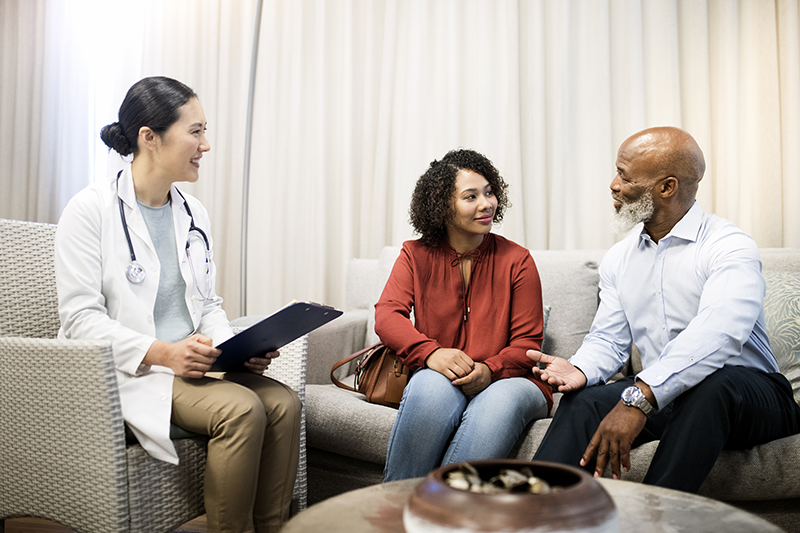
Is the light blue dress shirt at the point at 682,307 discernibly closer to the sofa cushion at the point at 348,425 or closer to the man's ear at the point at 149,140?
the sofa cushion at the point at 348,425

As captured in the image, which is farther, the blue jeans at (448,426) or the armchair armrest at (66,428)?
the blue jeans at (448,426)

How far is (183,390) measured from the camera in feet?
4.49

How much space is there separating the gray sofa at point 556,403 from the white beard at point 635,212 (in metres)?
0.49

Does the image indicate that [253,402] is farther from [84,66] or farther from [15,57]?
[15,57]

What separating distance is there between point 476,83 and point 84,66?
2.36m

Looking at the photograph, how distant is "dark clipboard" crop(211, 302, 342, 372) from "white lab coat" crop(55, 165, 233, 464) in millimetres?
148

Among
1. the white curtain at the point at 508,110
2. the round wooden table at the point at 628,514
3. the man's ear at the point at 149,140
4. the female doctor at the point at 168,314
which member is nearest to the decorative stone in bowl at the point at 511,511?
the round wooden table at the point at 628,514

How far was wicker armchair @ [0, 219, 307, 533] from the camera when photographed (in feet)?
4.01

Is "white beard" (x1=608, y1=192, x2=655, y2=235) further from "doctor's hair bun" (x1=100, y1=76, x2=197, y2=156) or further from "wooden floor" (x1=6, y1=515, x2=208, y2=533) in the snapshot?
"wooden floor" (x1=6, y1=515, x2=208, y2=533)

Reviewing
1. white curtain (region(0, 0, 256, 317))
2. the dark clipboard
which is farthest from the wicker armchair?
white curtain (region(0, 0, 256, 317))

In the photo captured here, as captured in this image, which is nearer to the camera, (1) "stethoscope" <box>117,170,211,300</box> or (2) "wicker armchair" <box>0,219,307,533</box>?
(2) "wicker armchair" <box>0,219,307,533</box>

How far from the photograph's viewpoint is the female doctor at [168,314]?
4.28 feet

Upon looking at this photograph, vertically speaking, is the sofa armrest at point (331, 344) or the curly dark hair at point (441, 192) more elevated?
the curly dark hair at point (441, 192)

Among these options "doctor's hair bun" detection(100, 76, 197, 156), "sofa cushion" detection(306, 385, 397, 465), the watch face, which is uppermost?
"doctor's hair bun" detection(100, 76, 197, 156)
